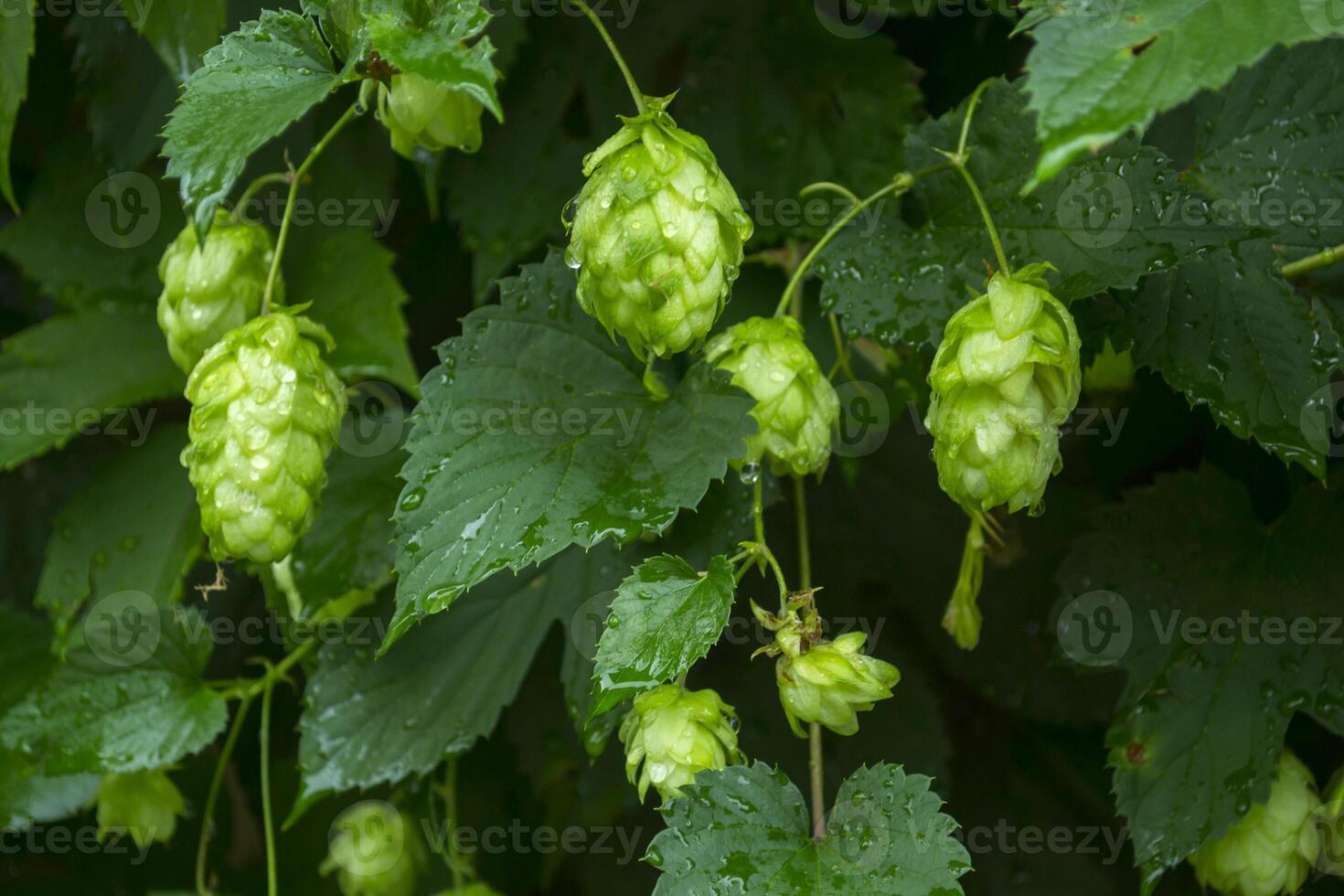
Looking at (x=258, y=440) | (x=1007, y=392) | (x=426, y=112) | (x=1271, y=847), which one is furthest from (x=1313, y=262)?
(x=258, y=440)

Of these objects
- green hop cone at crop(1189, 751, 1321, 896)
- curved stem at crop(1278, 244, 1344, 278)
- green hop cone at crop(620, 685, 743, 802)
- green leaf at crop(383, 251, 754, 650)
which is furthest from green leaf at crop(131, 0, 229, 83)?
green hop cone at crop(1189, 751, 1321, 896)

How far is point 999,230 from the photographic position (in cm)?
86

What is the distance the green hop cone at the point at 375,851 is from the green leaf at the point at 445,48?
0.84 metres

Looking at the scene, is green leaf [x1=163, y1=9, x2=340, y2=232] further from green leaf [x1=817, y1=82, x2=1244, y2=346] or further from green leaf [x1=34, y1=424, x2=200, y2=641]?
green leaf [x1=34, y1=424, x2=200, y2=641]

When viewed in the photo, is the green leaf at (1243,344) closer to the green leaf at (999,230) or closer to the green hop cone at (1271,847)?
the green leaf at (999,230)

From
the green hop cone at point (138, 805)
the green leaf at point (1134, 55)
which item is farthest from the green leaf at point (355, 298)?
the green leaf at point (1134, 55)

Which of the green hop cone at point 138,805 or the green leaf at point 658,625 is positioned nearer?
the green leaf at point 658,625

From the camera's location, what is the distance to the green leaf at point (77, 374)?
121 cm

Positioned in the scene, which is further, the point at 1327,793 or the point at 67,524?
the point at 67,524

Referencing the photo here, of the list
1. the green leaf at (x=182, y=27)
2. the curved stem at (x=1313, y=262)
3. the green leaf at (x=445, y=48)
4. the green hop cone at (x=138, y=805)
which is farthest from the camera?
the green hop cone at (x=138, y=805)

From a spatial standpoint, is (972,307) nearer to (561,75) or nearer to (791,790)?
(791,790)

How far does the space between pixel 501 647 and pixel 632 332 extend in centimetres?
44

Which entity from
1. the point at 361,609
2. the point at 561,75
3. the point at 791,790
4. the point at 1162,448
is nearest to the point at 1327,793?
the point at 1162,448

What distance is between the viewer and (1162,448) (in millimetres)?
1126
